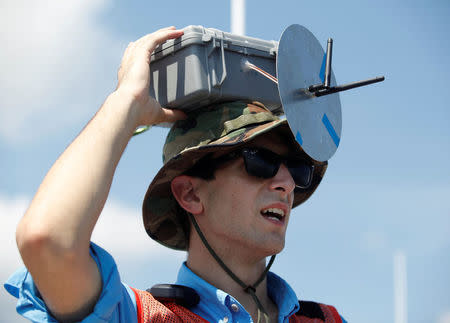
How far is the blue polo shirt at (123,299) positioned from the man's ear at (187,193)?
349 mm

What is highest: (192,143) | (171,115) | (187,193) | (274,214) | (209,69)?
(209,69)

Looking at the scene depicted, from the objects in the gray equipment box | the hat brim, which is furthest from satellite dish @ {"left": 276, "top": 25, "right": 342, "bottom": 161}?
the gray equipment box

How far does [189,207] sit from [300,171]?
675 millimetres

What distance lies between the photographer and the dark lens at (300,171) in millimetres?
3561

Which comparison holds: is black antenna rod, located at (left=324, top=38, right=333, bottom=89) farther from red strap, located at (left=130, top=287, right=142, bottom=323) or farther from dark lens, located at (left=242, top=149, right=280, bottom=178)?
red strap, located at (left=130, top=287, right=142, bottom=323)

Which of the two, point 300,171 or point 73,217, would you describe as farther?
point 300,171

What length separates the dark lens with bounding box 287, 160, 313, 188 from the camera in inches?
140

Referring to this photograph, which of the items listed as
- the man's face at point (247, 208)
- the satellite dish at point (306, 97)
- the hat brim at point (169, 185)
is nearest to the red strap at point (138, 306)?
the man's face at point (247, 208)

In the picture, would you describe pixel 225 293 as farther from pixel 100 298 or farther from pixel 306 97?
pixel 306 97

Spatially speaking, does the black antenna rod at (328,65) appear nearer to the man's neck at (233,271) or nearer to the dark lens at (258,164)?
the dark lens at (258,164)

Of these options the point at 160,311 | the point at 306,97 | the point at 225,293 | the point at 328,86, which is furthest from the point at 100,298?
the point at 328,86

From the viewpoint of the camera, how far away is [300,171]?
141 inches

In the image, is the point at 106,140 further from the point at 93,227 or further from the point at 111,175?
the point at 93,227

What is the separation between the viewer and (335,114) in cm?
372
